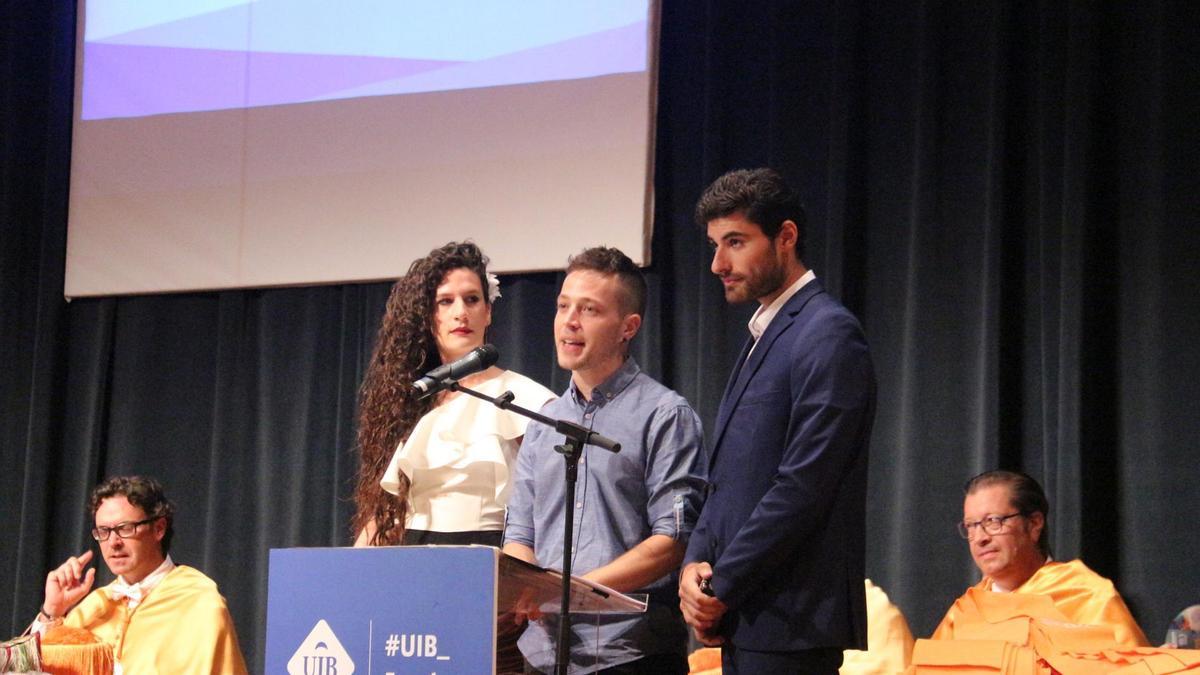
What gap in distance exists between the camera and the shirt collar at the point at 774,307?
8.39 ft

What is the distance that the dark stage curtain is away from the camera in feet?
13.4

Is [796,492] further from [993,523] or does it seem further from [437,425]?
[993,523]

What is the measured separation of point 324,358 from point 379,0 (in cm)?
146

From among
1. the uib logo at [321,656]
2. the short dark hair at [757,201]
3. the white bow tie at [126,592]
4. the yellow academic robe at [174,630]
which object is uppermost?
the short dark hair at [757,201]

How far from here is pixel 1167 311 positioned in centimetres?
405

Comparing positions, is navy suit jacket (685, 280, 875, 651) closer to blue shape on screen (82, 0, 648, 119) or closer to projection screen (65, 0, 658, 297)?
projection screen (65, 0, 658, 297)

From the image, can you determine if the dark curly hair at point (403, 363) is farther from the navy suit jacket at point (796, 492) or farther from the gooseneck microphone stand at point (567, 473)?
the navy suit jacket at point (796, 492)

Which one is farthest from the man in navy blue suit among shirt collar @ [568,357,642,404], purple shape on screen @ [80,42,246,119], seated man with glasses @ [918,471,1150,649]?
purple shape on screen @ [80,42,246,119]

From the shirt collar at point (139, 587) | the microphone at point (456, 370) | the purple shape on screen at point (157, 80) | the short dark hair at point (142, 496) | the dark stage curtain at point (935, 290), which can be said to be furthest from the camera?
the purple shape on screen at point (157, 80)

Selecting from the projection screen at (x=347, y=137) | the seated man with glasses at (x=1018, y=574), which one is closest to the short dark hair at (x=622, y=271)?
the seated man with glasses at (x=1018, y=574)

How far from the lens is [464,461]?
3098 mm

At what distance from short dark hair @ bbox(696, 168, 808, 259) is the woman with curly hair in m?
0.76

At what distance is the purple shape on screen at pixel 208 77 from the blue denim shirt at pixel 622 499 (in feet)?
9.08

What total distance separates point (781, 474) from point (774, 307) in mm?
384
